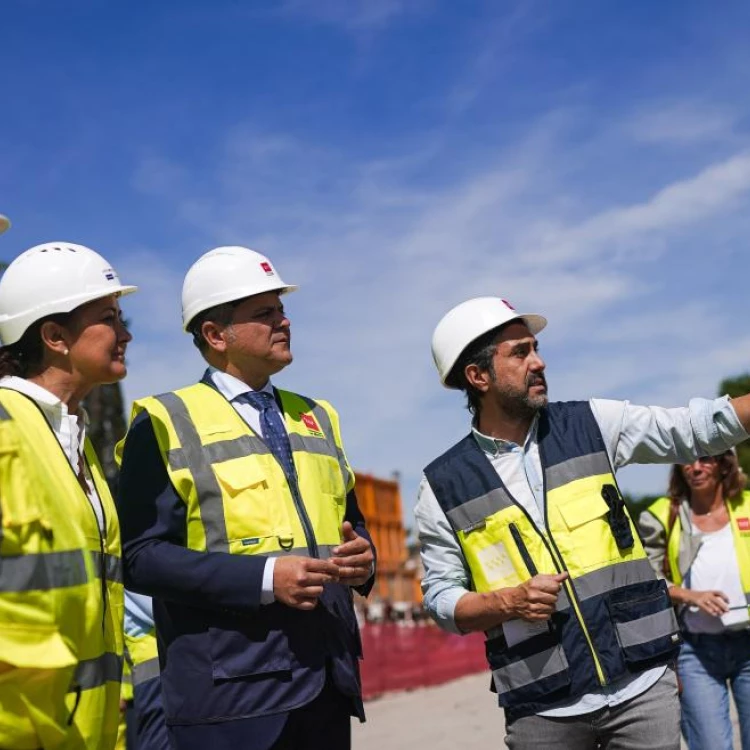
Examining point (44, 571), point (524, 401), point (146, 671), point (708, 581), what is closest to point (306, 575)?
point (44, 571)

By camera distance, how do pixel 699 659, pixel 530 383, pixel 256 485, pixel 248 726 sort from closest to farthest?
pixel 248 726 < pixel 256 485 < pixel 530 383 < pixel 699 659

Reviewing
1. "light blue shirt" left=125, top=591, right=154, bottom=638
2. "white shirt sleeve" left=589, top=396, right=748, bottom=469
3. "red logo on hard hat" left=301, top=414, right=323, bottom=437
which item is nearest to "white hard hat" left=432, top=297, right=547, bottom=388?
"white shirt sleeve" left=589, top=396, right=748, bottom=469

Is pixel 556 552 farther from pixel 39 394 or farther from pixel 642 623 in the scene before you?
pixel 39 394

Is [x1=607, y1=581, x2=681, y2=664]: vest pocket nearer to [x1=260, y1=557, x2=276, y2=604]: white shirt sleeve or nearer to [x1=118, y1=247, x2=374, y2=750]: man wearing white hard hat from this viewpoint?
[x1=118, y1=247, x2=374, y2=750]: man wearing white hard hat

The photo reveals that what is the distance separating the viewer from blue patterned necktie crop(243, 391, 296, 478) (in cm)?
435

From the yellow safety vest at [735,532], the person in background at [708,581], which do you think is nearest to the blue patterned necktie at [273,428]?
the person in background at [708,581]

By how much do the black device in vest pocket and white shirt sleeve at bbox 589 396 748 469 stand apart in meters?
0.25

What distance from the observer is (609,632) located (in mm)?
4445

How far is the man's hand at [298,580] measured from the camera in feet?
12.8

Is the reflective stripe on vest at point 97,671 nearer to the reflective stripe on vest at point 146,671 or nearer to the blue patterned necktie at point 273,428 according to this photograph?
Answer: the blue patterned necktie at point 273,428

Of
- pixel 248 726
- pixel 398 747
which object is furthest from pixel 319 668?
pixel 398 747

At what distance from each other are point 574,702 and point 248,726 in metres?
1.30

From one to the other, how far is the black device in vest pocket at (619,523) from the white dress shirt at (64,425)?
6.58 ft

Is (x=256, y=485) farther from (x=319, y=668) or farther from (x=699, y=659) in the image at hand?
(x=699, y=659)
